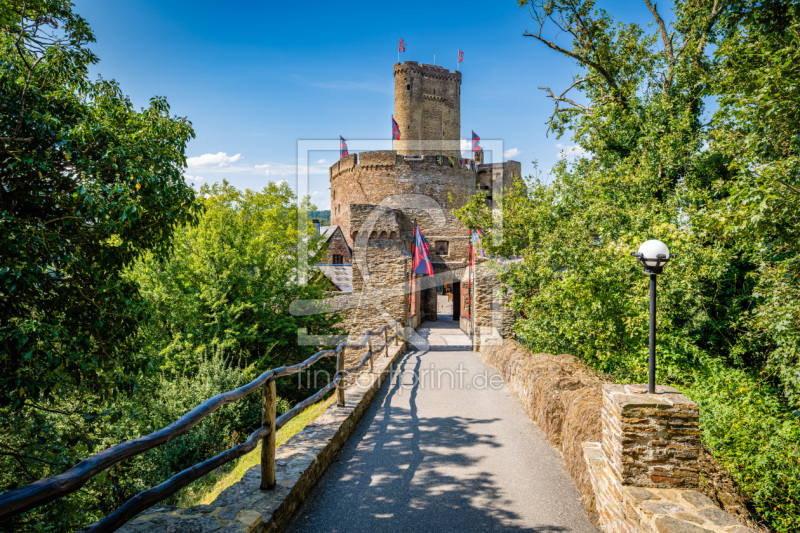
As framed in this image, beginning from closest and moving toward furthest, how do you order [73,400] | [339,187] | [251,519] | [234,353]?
[251,519], [73,400], [234,353], [339,187]

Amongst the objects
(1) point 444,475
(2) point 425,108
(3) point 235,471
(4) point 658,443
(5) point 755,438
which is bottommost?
(3) point 235,471

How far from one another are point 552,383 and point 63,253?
615 centimetres

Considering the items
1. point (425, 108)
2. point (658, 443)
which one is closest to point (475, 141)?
point (425, 108)

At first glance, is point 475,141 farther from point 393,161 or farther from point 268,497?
point 268,497

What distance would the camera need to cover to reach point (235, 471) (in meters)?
7.64

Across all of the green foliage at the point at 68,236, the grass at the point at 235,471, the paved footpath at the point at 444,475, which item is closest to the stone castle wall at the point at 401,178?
the grass at the point at 235,471

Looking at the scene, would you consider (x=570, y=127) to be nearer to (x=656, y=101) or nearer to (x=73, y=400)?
(x=656, y=101)

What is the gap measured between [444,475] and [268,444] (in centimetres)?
205

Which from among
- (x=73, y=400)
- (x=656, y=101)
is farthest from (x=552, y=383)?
(x=656, y=101)

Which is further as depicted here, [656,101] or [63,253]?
[656,101]

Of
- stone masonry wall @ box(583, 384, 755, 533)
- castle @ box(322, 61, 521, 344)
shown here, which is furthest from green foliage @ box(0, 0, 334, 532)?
castle @ box(322, 61, 521, 344)

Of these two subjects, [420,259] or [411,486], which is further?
[420,259]

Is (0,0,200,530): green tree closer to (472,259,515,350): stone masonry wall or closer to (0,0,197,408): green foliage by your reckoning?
(0,0,197,408): green foliage

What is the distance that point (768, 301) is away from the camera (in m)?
7.74
